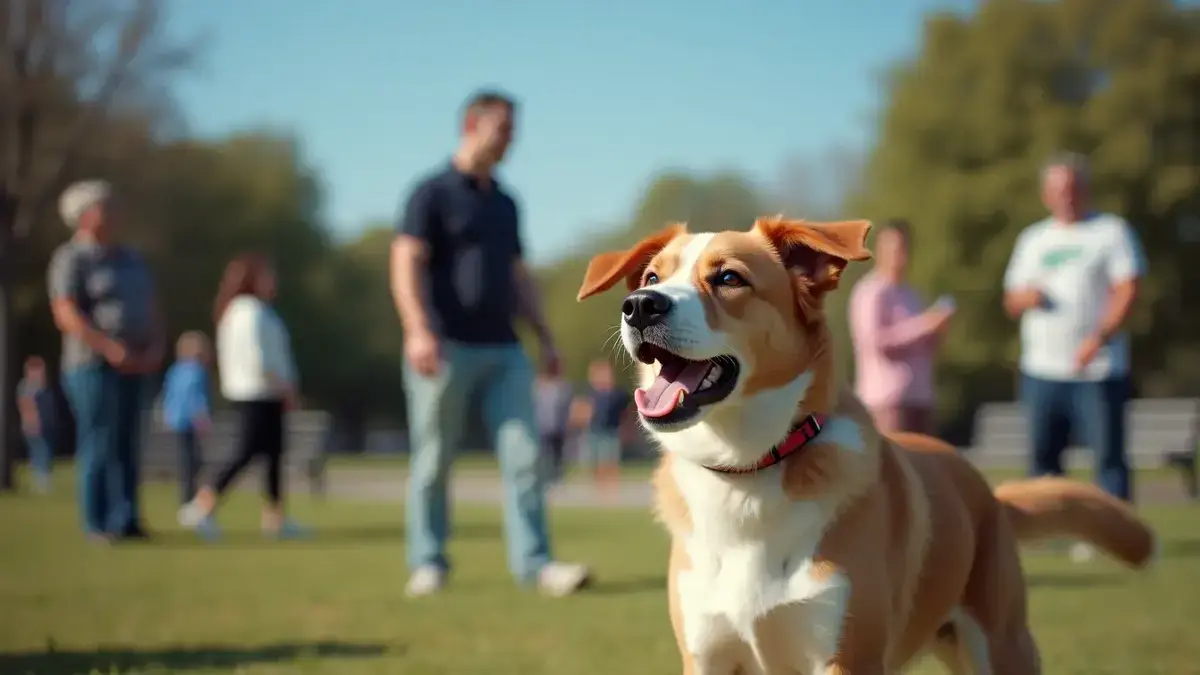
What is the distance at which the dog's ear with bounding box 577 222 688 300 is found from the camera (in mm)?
3850

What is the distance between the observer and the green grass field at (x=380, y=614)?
497cm

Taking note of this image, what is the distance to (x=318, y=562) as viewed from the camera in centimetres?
913

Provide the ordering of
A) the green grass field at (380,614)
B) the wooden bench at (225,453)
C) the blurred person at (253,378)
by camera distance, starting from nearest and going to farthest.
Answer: the green grass field at (380,614) → the blurred person at (253,378) → the wooden bench at (225,453)

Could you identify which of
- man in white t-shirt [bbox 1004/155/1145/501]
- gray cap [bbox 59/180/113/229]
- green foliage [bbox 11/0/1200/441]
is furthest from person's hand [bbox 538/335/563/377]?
green foliage [bbox 11/0/1200/441]

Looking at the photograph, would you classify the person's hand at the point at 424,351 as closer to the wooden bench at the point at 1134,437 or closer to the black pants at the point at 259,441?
the black pants at the point at 259,441

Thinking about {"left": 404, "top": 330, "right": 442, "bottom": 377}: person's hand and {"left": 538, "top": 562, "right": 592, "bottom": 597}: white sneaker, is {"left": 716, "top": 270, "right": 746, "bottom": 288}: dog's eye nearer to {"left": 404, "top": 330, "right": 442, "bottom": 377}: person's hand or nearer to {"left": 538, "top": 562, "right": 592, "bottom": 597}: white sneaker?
{"left": 404, "top": 330, "right": 442, "bottom": 377}: person's hand

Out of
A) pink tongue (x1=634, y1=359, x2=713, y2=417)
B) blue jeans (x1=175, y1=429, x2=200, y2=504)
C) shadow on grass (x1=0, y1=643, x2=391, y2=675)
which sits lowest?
blue jeans (x1=175, y1=429, x2=200, y2=504)

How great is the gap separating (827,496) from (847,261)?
25.2 inches

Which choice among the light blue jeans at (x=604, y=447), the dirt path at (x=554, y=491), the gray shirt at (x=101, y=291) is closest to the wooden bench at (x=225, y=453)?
the dirt path at (x=554, y=491)

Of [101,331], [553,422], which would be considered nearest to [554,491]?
A: [553,422]

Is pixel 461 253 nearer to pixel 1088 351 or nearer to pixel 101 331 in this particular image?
pixel 1088 351

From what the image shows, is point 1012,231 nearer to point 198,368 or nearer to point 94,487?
point 198,368

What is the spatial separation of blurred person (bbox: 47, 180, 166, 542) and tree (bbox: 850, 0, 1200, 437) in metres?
28.8

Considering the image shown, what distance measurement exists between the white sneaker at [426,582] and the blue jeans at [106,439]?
14.0 feet
